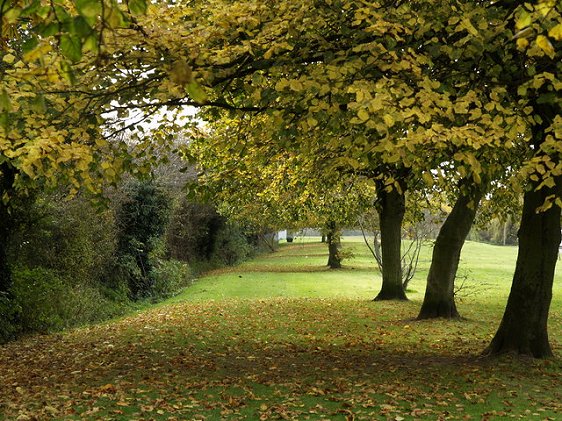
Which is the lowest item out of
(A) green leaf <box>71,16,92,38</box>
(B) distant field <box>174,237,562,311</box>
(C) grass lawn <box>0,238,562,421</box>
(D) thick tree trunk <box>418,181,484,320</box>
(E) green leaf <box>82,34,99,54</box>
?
(B) distant field <box>174,237,562,311</box>

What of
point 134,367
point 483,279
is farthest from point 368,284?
point 134,367

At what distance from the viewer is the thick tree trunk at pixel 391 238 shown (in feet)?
71.4

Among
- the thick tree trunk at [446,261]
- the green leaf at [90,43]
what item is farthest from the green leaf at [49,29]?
the thick tree trunk at [446,261]

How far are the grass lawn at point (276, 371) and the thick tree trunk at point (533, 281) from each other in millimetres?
442

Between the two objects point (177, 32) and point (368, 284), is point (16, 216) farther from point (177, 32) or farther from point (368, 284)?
point (368, 284)

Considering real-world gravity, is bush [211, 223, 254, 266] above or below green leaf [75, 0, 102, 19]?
below

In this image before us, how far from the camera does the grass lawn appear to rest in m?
7.83

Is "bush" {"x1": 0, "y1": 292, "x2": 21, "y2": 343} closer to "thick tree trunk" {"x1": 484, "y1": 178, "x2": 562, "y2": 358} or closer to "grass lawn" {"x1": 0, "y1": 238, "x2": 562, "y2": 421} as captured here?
"grass lawn" {"x1": 0, "y1": 238, "x2": 562, "y2": 421}

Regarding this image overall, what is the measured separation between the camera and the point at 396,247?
22406 millimetres

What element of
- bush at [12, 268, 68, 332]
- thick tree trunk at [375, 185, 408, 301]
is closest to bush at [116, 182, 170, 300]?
bush at [12, 268, 68, 332]

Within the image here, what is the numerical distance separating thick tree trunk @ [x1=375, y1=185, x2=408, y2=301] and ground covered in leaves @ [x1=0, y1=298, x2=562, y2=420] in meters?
5.91

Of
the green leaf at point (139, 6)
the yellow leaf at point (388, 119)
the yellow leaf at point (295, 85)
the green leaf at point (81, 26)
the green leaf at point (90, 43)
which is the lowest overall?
the green leaf at point (90, 43)

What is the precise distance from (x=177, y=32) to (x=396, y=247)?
1537 centimetres

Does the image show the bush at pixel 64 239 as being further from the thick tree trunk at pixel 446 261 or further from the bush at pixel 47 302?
the thick tree trunk at pixel 446 261
